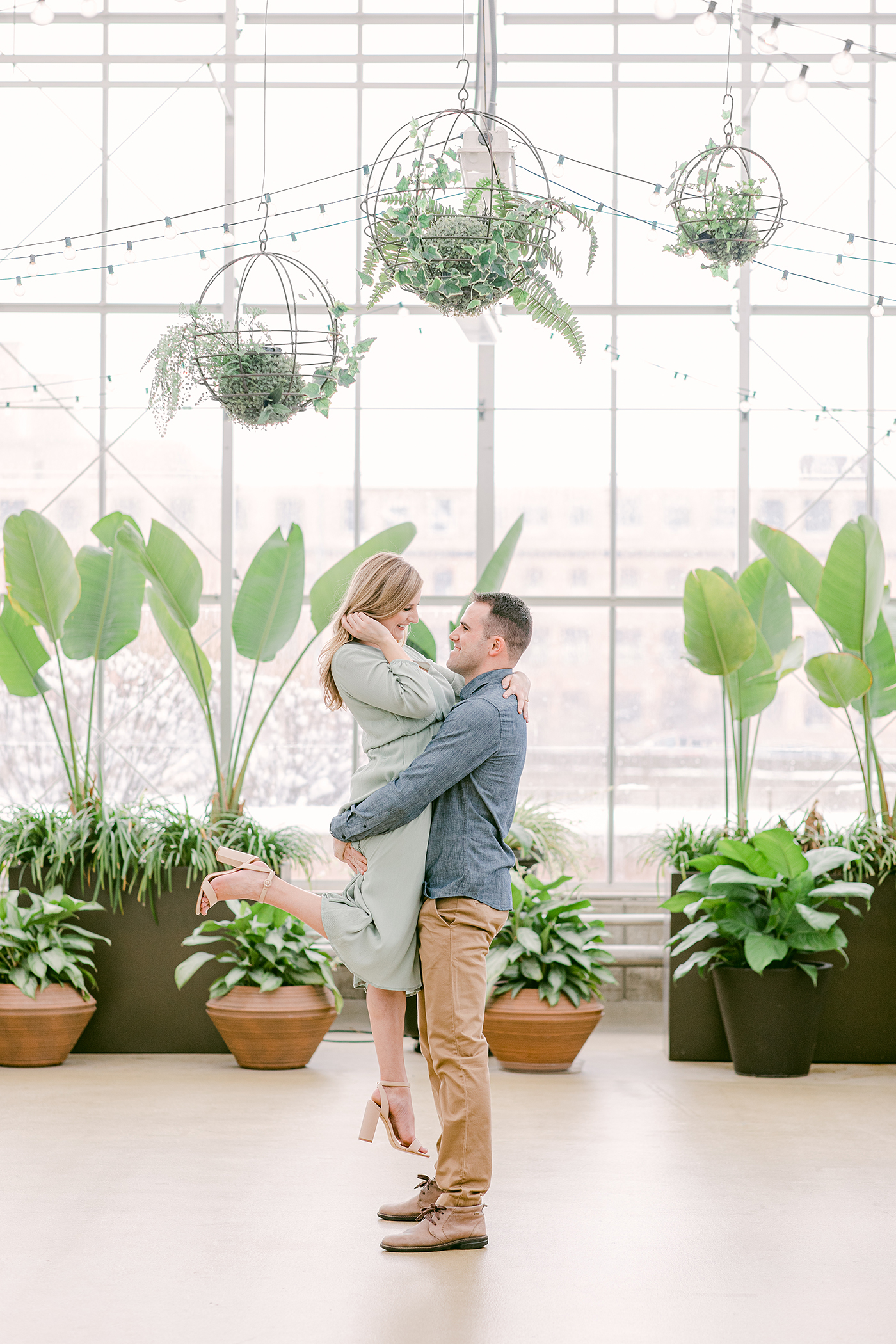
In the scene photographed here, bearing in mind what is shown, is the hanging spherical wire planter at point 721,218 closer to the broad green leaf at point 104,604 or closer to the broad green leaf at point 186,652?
the broad green leaf at point 186,652

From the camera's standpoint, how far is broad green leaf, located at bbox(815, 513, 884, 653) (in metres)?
4.93

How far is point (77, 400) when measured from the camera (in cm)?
705

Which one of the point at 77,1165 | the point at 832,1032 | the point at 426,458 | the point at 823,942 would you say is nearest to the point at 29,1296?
the point at 77,1165

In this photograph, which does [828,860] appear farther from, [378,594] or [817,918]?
[378,594]

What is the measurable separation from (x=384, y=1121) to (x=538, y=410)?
4877 millimetres

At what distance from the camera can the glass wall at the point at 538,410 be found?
6961 mm

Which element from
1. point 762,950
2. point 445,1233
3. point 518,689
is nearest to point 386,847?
point 518,689

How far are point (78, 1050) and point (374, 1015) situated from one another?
273 cm

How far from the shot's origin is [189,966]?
4844 millimetres

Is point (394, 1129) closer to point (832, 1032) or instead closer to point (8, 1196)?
point (8, 1196)

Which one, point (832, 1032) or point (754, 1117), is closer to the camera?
point (754, 1117)

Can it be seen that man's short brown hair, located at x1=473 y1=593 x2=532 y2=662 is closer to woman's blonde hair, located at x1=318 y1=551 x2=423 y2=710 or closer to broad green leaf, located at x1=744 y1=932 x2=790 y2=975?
woman's blonde hair, located at x1=318 y1=551 x2=423 y2=710

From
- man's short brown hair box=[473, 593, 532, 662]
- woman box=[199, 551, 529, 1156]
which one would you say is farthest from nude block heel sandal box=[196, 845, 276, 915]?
man's short brown hair box=[473, 593, 532, 662]

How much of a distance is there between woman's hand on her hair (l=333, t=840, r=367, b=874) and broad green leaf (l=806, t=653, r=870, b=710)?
2621 mm
